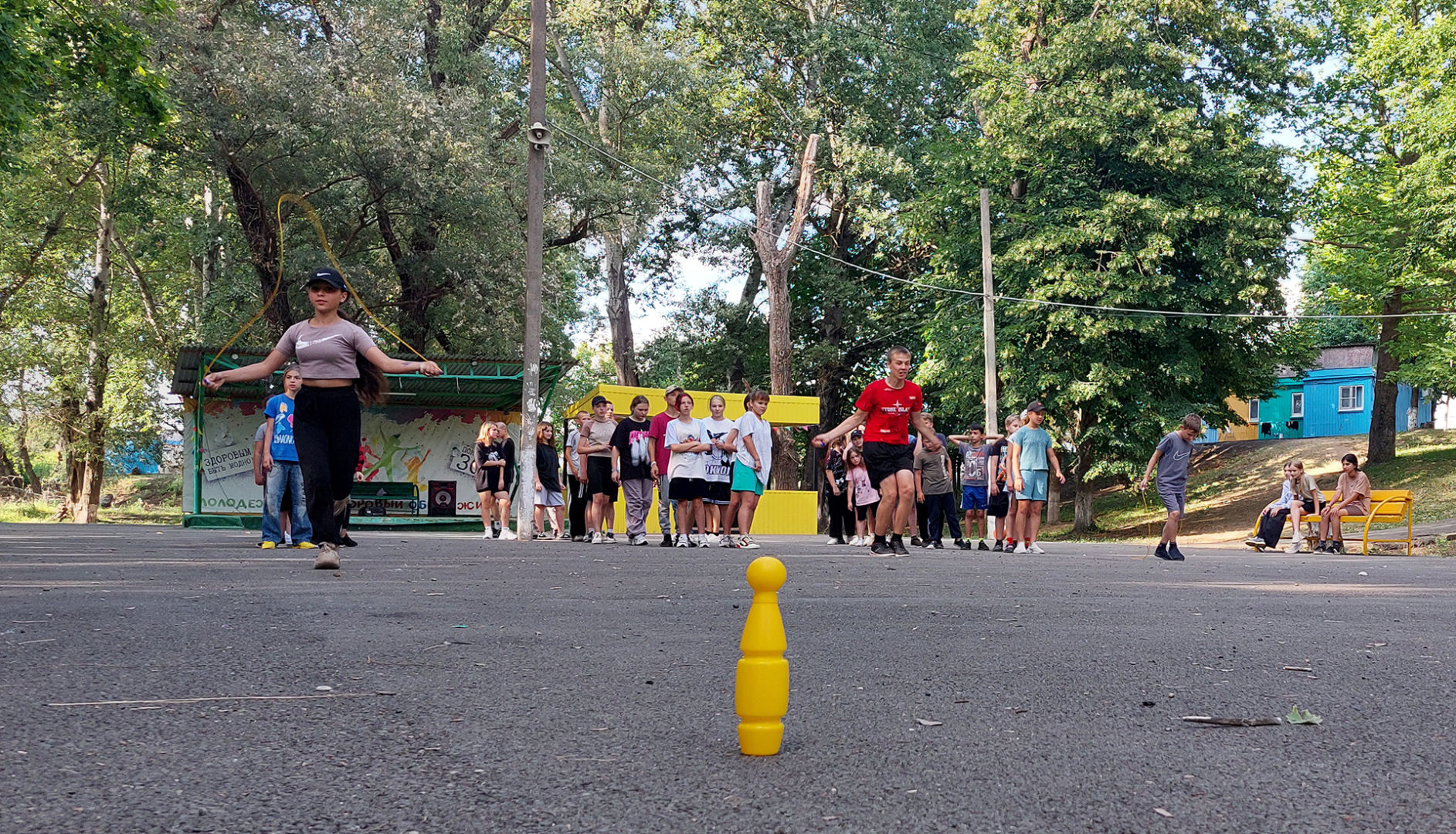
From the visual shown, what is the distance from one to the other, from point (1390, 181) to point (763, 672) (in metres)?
38.6

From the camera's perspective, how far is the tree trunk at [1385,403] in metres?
37.7

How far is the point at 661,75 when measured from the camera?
101ft

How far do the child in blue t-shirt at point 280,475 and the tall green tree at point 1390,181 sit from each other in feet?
86.1

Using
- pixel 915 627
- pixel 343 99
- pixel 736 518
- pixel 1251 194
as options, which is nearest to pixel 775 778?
pixel 915 627

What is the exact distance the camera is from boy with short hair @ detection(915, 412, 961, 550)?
58.9 feet

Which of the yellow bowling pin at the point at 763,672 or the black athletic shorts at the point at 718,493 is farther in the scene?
the black athletic shorts at the point at 718,493

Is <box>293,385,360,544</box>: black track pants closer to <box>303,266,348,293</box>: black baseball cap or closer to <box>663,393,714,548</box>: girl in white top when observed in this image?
<box>303,266,348,293</box>: black baseball cap

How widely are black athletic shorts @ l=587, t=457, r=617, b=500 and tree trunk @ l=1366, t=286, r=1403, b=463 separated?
29350 mm

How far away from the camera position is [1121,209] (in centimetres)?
2897

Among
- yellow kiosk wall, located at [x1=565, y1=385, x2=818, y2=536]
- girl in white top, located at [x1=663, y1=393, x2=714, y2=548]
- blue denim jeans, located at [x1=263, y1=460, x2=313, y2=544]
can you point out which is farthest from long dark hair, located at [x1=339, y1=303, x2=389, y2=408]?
yellow kiosk wall, located at [x1=565, y1=385, x2=818, y2=536]

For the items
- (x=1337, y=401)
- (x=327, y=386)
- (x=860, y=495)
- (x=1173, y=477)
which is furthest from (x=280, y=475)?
(x=1337, y=401)

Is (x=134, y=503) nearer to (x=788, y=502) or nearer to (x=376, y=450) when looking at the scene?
(x=376, y=450)

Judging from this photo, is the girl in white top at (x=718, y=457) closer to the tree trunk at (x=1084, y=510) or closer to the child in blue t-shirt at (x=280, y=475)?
the child in blue t-shirt at (x=280, y=475)

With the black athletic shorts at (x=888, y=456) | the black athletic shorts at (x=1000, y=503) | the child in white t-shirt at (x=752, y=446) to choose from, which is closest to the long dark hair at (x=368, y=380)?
the black athletic shorts at (x=888, y=456)
